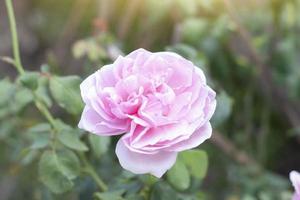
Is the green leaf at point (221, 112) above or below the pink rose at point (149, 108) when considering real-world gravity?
below

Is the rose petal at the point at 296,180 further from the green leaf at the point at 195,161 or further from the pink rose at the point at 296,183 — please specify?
the green leaf at the point at 195,161

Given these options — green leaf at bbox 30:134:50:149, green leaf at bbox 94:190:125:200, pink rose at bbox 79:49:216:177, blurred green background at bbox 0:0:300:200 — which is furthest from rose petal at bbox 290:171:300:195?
blurred green background at bbox 0:0:300:200

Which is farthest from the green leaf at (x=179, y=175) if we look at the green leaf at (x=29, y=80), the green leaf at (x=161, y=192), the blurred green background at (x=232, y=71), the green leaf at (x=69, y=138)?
the blurred green background at (x=232, y=71)

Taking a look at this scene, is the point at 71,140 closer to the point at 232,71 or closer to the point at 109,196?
the point at 109,196

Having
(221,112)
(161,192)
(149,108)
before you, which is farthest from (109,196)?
(221,112)

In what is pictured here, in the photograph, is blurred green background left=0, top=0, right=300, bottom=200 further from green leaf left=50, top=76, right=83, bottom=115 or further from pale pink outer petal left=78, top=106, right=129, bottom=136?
pale pink outer petal left=78, top=106, right=129, bottom=136

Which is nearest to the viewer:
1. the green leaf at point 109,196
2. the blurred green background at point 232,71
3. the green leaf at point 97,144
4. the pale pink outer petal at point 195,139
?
the pale pink outer petal at point 195,139

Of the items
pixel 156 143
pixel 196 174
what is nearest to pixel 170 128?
pixel 156 143

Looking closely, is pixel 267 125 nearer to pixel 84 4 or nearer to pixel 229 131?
pixel 229 131
